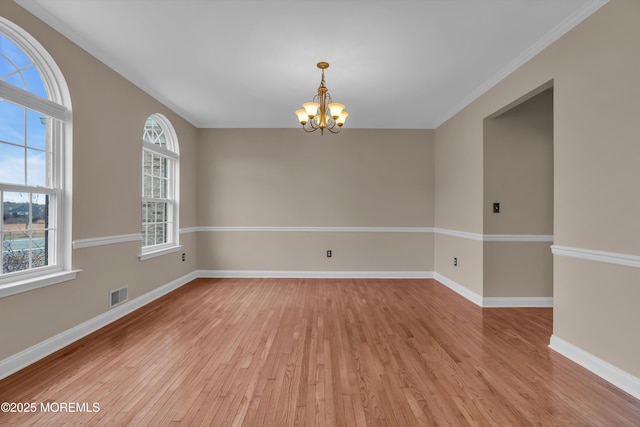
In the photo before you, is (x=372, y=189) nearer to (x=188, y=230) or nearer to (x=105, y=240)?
(x=188, y=230)

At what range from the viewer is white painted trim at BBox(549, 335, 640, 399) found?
201 cm

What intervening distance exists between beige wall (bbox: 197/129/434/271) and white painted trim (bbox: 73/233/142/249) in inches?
76.4

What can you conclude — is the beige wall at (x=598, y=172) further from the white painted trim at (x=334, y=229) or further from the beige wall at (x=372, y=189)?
the white painted trim at (x=334, y=229)

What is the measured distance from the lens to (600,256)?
2.26m

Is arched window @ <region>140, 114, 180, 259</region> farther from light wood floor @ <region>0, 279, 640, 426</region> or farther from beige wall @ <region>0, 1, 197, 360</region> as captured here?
light wood floor @ <region>0, 279, 640, 426</region>

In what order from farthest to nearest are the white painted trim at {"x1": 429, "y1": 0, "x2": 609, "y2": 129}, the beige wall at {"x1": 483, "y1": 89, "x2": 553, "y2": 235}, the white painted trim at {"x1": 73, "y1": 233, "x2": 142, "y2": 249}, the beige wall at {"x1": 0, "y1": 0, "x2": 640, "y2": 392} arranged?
the beige wall at {"x1": 483, "y1": 89, "x2": 553, "y2": 235} → the white painted trim at {"x1": 73, "y1": 233, "x2": 142, "y2": 249} → the white painted trim at {"x1": 429, "y1": 0, "x2": 609, "y2": 129} → the beige wall at {"x1": 0, "y1": 0, "x2": 640, "y2": 392}

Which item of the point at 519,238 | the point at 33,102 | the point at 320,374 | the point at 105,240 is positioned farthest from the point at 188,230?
the point at 519,238

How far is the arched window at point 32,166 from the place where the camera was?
2318 mm

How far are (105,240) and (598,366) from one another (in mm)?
A: 4375

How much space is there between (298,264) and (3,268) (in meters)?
3.88

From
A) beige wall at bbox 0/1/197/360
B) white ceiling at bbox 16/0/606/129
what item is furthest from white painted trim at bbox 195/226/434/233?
white ceiling at bbox 16/0/606/129

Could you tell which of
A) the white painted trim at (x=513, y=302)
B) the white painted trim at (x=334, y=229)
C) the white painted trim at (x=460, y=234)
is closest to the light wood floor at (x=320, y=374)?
the white painted trim at (x=513, y=302)

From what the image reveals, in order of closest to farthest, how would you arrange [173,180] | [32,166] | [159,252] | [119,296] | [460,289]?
[32,166] < [119,296] < [159,252] < [460,289] < [173,180]

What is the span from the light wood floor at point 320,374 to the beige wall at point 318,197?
1.98 meters
